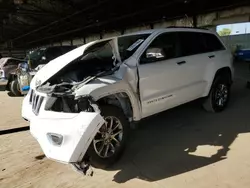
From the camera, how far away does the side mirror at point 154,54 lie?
14.4 feet

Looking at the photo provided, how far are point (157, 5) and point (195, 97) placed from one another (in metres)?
9.59

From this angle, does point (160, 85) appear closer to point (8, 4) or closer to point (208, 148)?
point (208, 148)

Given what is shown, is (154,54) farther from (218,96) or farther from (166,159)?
(218,96)

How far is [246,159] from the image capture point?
3801 mm

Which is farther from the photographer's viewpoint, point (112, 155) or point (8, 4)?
point (8, 4)

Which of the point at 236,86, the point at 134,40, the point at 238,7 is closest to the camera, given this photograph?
the point at 134,40

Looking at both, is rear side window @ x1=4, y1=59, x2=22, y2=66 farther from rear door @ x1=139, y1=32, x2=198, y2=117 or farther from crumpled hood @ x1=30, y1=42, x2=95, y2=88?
rear door @ x1=139, y1=32, x2=198, y2=117

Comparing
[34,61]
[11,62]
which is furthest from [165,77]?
[11,62]

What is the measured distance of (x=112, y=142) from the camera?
3838mm

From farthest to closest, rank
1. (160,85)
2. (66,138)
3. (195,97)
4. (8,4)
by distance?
(8,4) → (195,97) → (160,85) → (66,138)

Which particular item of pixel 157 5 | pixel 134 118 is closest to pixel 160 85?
pixel 134 118

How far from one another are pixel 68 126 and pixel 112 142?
811 millimetres

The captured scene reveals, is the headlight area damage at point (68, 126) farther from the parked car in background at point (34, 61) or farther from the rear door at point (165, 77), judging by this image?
the parked car in background at point (34, 61)

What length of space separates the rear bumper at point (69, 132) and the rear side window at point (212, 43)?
341 centimetres
